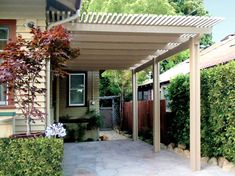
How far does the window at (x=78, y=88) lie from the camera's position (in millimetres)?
17281

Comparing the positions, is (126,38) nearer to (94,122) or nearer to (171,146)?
(171,146)

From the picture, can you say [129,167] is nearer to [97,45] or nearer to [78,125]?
[97,45]

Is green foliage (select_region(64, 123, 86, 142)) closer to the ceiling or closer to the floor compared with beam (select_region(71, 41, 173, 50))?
closer to the floor

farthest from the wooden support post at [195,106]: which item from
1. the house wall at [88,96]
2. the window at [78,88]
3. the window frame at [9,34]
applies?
the window at [78,88]

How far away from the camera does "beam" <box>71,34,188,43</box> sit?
8734mm

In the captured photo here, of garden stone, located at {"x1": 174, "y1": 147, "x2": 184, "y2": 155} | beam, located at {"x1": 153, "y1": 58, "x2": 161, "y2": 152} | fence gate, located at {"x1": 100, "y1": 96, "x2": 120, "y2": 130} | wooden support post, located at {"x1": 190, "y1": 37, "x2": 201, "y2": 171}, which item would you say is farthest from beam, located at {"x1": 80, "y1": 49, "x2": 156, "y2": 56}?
Result: fence gate, located at {"x1": 100, "y1": 96, "x2": 120, "y2": 130}

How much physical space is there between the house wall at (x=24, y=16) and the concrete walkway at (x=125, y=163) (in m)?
1.69

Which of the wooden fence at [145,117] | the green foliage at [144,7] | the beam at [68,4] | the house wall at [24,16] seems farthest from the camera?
the green foliage at [144,7]

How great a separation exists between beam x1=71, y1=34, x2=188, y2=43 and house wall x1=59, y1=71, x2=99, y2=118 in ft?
27.1

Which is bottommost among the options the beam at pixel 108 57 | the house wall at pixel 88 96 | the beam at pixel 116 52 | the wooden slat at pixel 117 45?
the house wall at pixel 88 96

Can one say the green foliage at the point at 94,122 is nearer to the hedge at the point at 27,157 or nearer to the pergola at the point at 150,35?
the pergola at the point at 150,35

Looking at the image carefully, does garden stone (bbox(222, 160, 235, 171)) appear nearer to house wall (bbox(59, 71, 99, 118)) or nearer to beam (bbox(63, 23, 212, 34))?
beam (bbox(63, 23, 212, 34))

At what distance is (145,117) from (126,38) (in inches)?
313

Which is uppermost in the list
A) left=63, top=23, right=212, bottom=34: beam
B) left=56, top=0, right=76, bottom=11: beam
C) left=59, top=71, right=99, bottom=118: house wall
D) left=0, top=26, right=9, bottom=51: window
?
left=56, top=0, right=76, bottom=11: beam
